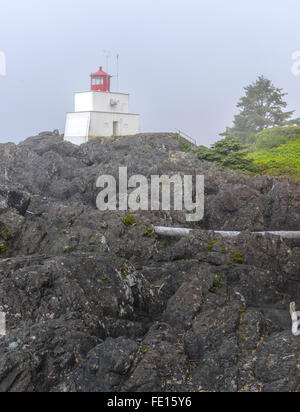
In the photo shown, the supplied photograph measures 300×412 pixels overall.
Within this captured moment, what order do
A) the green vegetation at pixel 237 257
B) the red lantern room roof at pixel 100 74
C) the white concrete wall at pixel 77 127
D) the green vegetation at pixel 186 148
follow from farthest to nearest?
the red lantern room roof at pixel 100 74 → the white concrete wall at pixel 77 127 → the green vegetation at pixel 186 148 → the green vegetation at pixel 237 257

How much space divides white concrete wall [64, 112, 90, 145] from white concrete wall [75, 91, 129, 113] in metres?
0.97

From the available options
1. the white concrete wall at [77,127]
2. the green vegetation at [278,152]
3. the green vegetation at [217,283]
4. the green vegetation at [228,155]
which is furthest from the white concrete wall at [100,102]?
the green vegetation at [217,283]

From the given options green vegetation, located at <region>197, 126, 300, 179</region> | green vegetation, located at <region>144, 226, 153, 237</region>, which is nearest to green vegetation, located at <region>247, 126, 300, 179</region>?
green vegetation, located at <region>197, 126, 300, 179</region>

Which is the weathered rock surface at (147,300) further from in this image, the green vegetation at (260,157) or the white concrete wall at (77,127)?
the white concrete wall at (77,127)

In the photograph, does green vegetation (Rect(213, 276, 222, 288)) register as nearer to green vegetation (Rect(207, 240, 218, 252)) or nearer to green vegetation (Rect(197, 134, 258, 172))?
green vegetation (Rect(207, 240, 218, 252))

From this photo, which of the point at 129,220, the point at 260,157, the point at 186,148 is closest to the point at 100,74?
the point at 186,148

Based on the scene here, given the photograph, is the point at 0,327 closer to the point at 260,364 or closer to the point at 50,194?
the point at 260,364

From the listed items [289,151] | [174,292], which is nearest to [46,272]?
[174,292]

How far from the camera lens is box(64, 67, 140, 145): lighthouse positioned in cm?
4181

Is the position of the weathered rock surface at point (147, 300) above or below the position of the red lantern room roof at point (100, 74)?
below

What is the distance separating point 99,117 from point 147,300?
104 feet

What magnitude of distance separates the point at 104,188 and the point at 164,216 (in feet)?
24.2

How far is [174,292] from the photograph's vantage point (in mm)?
13398

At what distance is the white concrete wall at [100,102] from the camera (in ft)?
139
